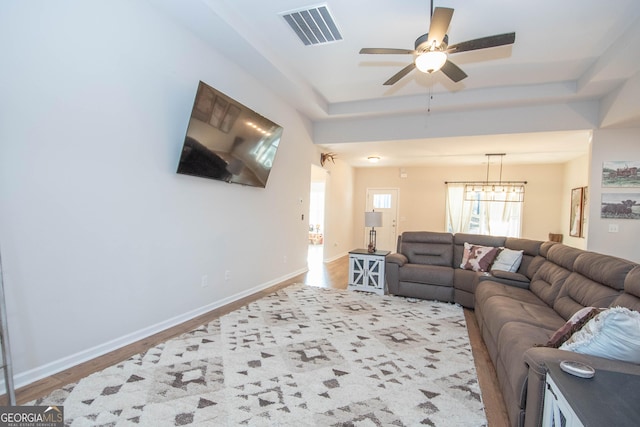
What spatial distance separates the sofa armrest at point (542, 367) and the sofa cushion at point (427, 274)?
267 centimetres

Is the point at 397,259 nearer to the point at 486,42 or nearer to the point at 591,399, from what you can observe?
the point at 486,42

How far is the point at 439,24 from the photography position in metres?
2.22

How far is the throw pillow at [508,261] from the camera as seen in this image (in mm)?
3791

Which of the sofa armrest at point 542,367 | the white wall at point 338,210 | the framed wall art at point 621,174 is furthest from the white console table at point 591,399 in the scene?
the white wall at point 338,210

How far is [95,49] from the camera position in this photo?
2.30 metres

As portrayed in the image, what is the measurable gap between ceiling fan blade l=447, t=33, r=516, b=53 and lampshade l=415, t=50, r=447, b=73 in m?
0.07

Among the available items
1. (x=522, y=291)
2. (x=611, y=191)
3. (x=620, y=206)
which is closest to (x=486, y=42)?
(x=522, y=291)

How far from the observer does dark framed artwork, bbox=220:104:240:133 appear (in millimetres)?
3232

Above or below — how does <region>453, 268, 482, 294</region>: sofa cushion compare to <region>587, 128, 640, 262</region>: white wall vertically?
below

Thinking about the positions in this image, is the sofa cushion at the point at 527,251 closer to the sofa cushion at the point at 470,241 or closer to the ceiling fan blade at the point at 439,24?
the sofa cushion at the point at 470,241

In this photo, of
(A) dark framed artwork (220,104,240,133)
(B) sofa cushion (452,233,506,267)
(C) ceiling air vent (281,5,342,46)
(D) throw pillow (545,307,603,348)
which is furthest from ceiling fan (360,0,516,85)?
(B) sofa cushion (452,233,506,267)

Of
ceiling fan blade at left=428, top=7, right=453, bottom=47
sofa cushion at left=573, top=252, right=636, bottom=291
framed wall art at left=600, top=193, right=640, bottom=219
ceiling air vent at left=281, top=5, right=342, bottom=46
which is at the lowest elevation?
sofa cushion at left=573, top=252, right=636, bottom=291

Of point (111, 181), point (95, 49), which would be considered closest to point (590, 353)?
point (111, 181)

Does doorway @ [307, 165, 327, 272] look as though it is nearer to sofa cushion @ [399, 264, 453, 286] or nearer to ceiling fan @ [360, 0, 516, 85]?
sofa cushion @ [399, 264, 453, 286]
